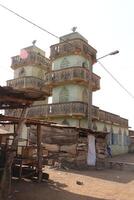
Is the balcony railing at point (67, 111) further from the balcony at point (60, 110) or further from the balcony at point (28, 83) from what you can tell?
the balcony at point (28, 83)

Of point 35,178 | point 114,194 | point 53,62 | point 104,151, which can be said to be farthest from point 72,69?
point 114,194

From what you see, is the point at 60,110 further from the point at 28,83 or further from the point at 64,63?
the point at 28,83

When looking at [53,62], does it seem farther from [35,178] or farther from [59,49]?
[35,178]

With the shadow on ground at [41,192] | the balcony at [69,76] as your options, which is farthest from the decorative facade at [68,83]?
the shadow on ground at [41,192]

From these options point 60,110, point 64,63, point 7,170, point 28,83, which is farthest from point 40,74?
point 7,170

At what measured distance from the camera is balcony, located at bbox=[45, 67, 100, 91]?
89.8 ft

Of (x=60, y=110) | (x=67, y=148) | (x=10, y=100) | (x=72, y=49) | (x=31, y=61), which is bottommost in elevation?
(x=67, y=148)

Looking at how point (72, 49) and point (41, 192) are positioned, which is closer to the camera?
point (41, 192)

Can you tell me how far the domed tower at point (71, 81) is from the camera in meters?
26.2

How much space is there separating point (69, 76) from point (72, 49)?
3.27 metres

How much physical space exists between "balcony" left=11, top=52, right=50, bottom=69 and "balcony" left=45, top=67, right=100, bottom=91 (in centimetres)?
576

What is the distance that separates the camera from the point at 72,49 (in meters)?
29.2

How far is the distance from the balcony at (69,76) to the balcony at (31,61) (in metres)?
5.76

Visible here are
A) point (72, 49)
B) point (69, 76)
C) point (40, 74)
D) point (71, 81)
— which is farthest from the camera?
point (40, 74)
